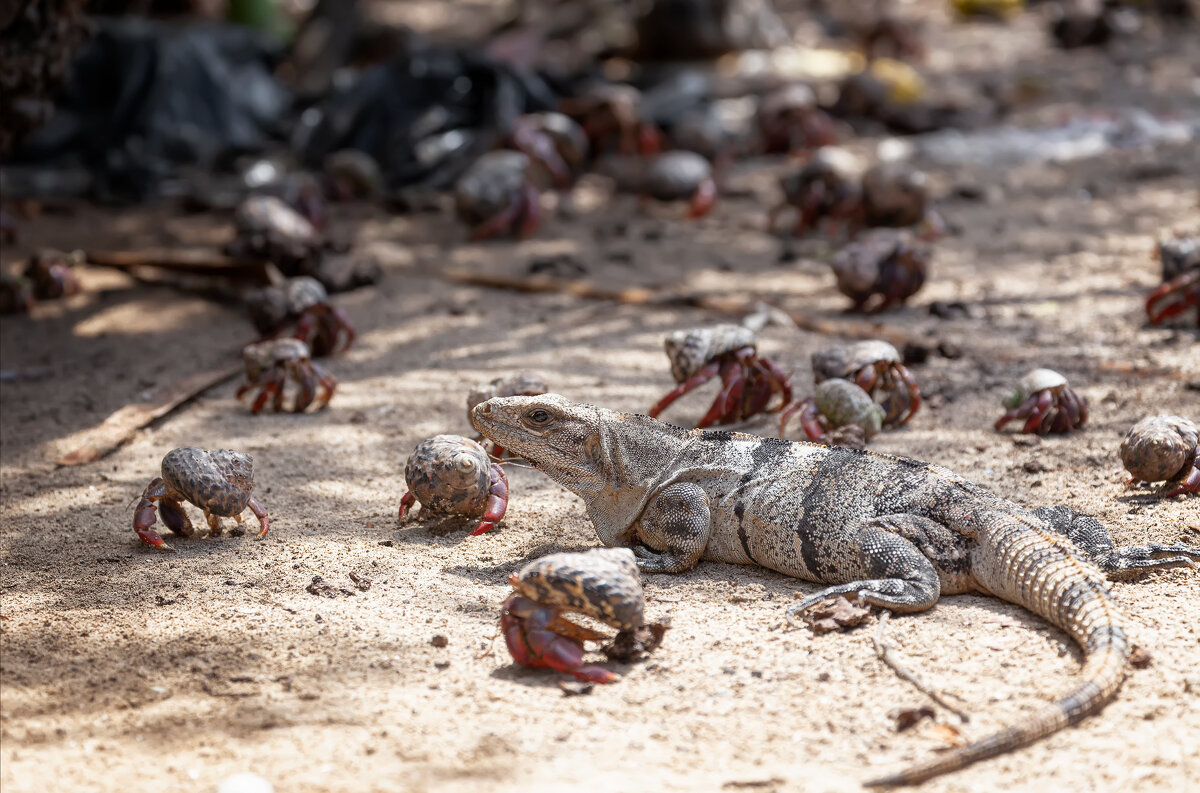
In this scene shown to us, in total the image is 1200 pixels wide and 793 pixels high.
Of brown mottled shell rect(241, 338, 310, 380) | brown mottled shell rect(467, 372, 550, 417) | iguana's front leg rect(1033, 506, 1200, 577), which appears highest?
brown mottled shell rect(467, 372, 550, 417)

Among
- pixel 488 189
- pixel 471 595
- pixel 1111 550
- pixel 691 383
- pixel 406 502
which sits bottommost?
pixel 471 595

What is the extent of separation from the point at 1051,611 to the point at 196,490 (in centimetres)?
304

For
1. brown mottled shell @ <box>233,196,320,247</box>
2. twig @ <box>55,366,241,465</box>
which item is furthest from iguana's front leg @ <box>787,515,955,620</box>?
brown mottled shell @ <box>233,196,320,247</box>

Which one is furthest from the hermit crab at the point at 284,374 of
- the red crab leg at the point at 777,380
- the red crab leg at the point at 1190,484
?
the red crab leg at the point at 1190,484

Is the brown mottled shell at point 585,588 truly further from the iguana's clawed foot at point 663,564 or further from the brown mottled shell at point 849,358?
the brown mottled shell at point 849,358

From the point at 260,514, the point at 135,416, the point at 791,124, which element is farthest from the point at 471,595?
the point at 791,124

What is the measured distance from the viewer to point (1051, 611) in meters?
3.77

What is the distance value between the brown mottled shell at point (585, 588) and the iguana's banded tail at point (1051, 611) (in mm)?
905

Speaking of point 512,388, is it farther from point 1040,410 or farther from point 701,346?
point 1040,410

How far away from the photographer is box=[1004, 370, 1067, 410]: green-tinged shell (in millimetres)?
5410

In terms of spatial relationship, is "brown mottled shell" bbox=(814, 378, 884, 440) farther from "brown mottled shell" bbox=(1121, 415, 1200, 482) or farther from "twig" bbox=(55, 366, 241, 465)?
"twig" bbox=(55, 366, 241, 465)

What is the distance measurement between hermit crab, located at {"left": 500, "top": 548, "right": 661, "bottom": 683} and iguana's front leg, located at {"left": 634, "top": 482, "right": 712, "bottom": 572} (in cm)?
70

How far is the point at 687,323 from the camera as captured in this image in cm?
743

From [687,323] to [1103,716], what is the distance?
442cm
